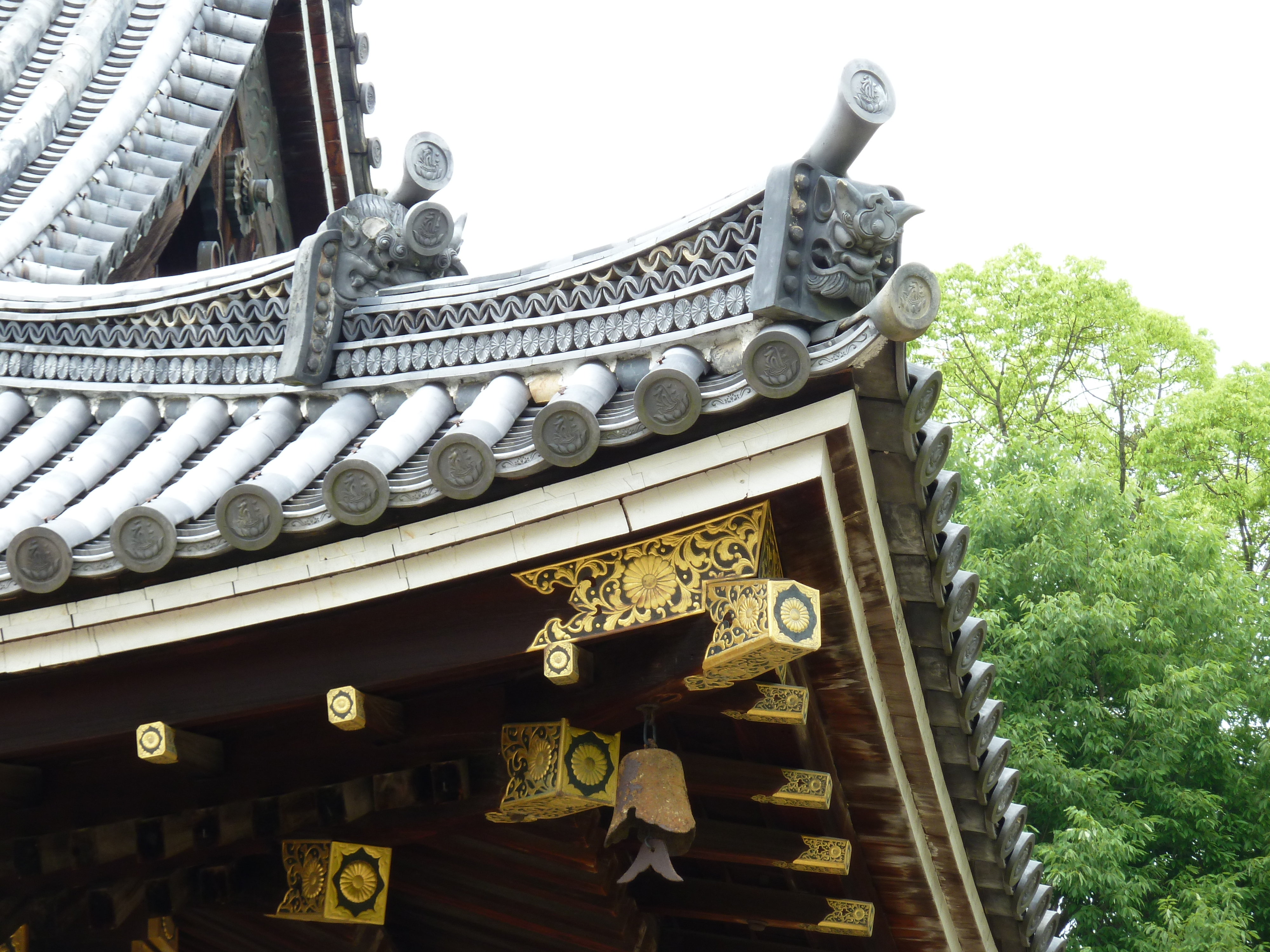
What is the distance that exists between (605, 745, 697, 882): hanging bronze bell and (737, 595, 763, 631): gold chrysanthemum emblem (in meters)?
0.71

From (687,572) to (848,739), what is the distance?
1.24m

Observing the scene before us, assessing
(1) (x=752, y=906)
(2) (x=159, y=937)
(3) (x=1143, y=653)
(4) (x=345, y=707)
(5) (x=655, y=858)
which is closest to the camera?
(4) (x=345, y=707)

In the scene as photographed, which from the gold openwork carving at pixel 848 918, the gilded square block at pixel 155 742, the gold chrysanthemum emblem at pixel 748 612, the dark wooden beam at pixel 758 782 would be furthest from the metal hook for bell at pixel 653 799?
the gold openwork carving at pixel 848 918

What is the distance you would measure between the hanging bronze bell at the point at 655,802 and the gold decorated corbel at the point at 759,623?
1.84ft

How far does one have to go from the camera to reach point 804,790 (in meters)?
4.32

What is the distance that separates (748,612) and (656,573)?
0.28m

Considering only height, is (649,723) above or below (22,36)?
below

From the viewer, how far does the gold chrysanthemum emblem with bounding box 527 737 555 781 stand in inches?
147

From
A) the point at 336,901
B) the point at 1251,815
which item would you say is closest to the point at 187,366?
the point at 336,901

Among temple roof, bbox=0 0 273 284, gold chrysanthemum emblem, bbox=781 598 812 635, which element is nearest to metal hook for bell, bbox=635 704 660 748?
gold chrysanthemum emblem, bbox=781 598 812 635

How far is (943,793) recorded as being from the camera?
4.85 metres

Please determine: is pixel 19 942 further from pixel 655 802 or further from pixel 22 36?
pixel 22 36

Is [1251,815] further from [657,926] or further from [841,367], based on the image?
[841,367]

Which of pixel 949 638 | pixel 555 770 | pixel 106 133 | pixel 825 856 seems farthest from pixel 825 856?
pixel 106 133
